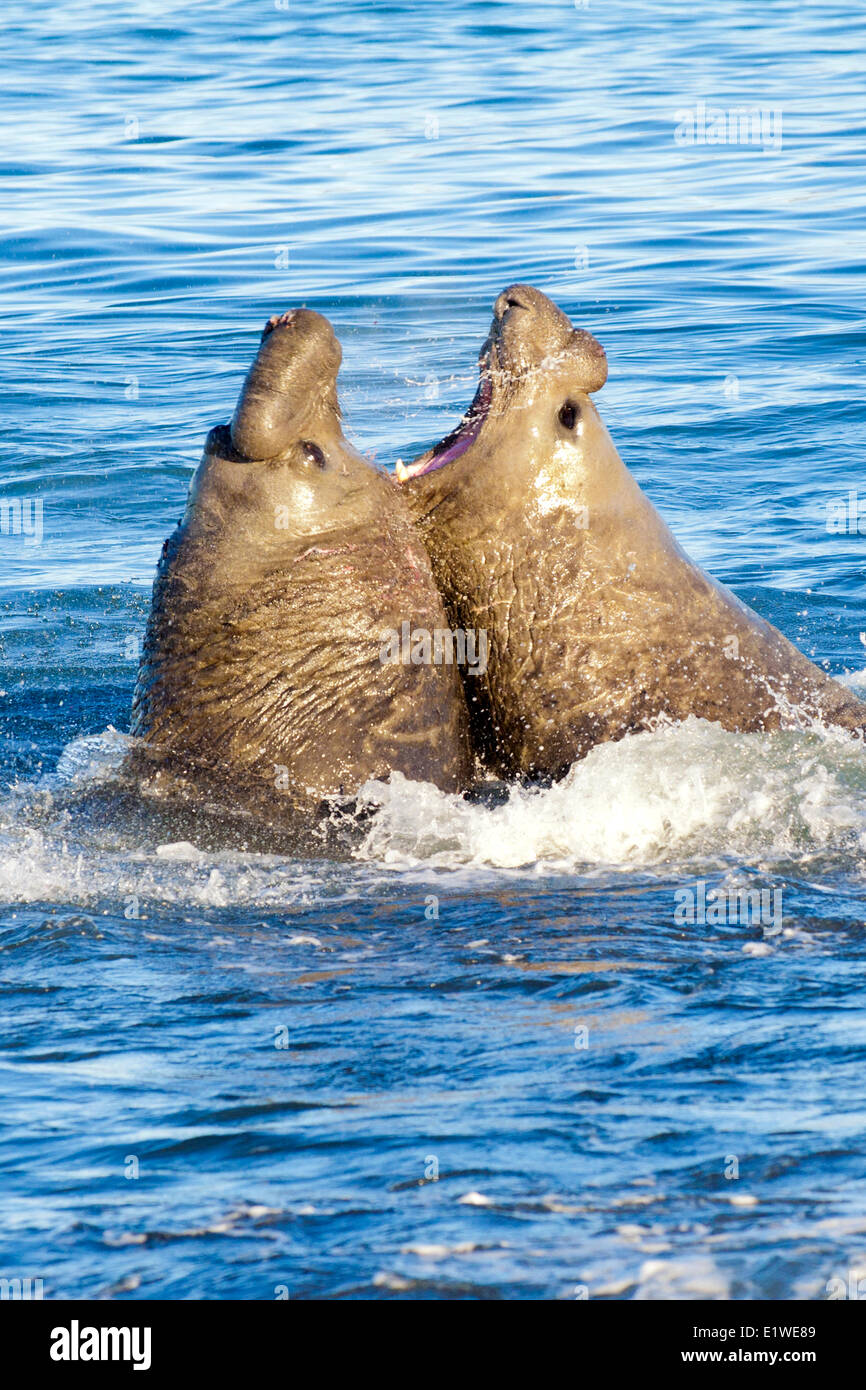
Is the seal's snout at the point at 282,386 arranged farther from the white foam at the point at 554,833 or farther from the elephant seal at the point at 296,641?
the white foam at the point at 554,833

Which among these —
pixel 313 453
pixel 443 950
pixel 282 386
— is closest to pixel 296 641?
pixel 313 453

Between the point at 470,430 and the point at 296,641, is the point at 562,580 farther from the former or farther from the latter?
the point at 296,641

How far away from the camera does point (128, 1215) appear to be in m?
4.11

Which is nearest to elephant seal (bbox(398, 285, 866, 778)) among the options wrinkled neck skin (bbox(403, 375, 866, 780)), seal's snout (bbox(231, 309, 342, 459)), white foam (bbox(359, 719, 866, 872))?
wrinkled neck skin (bbox(403, 375, 866, 780))

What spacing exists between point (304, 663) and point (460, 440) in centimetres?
105

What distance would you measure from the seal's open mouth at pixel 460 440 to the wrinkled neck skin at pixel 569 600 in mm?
34

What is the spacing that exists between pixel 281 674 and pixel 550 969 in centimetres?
181

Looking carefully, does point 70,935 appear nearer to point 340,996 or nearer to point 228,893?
point 228,893

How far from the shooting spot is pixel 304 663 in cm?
672

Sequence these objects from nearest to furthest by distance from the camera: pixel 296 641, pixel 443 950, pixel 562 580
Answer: pixel 443 950
pixel 296 641
pixel 562 580

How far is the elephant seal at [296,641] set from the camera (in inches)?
256

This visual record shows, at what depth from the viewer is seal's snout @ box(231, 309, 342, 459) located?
6.21 meters

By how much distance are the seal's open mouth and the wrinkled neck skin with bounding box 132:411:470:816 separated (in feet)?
0.64
